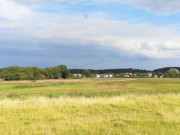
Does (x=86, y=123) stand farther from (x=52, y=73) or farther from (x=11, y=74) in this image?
(x=52, y=73)

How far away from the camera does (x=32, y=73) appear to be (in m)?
105

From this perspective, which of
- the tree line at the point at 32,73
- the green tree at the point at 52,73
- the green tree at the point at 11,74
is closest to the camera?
the green tree at the point at 11,74

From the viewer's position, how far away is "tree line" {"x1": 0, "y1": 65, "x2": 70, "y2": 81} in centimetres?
10231

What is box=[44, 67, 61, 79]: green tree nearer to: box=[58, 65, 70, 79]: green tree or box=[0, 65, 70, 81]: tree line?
box=[0, 65, 70, 81]: tree line

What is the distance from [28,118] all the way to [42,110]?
2.36m

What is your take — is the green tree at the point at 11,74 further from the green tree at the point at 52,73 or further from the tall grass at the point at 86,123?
the tall grass at the point at 86,123

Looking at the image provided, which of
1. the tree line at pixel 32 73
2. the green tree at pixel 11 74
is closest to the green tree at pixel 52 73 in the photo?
the tree line at pixel 32 73

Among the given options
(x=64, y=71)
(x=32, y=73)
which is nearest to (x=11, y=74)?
(x=32, y=73)

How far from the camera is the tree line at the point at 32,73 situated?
102312 millimetres

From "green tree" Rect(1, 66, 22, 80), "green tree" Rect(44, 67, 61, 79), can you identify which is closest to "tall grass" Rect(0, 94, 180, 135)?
"green tree" Rect(1, 66, 22, 80)

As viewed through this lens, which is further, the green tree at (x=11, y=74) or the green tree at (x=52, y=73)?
the green tree at (x=52, y=73)

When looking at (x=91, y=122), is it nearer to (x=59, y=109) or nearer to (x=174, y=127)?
(x=174, y=127)

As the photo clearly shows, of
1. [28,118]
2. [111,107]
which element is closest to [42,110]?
[28,118]

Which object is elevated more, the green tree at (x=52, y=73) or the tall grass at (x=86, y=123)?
the green tree at (x=52, y=73)
